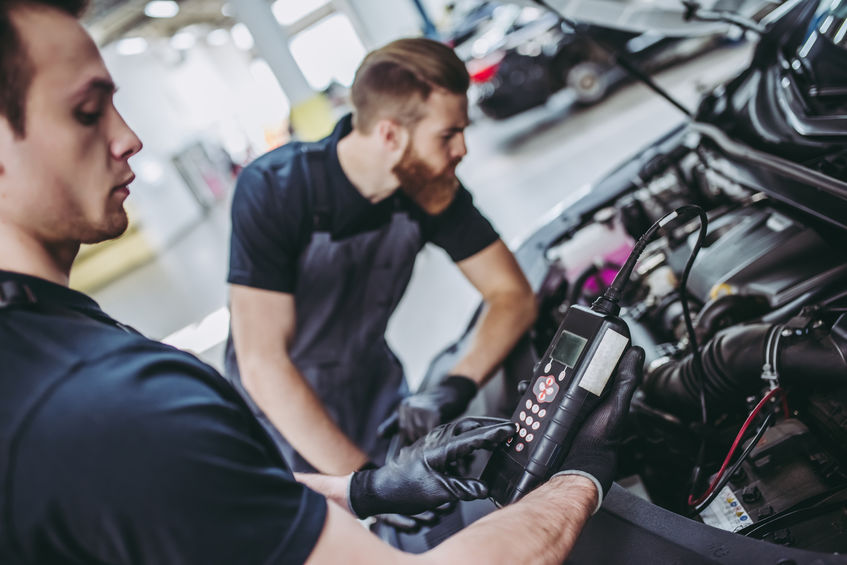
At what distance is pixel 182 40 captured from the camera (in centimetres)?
1219

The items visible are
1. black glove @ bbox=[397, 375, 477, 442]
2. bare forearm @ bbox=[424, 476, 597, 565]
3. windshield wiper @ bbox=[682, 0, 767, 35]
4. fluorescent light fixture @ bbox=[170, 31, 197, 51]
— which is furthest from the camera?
fluorescent light fixture @ bbox=[170, 31, 197, 51]

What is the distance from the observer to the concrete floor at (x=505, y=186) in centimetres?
313

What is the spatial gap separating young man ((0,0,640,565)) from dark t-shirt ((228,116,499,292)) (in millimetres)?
604

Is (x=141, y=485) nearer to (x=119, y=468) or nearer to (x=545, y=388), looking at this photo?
(x=119, y=468)

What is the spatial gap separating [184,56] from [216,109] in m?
1.32

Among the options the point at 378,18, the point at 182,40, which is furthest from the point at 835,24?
the point at 182,40

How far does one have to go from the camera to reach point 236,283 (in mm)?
1270

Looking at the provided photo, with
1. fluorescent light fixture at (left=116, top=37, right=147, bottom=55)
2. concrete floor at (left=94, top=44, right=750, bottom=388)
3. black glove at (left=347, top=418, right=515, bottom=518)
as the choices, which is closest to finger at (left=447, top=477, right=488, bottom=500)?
black glove at (left=347, top=418, right=515, bottom=518)

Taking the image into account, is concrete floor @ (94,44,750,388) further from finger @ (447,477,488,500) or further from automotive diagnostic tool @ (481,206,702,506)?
finger @ (447,477,488,500)

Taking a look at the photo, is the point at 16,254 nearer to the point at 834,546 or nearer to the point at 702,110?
the point at 834,546

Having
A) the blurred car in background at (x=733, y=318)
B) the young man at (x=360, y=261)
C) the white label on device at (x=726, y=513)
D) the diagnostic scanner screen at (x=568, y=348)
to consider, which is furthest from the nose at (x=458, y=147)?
the white label on device at (x=726, y=513)

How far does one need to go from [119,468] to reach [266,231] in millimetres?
888

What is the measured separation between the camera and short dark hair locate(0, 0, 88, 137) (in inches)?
20.4

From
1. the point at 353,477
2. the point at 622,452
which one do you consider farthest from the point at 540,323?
the point at 353,477
